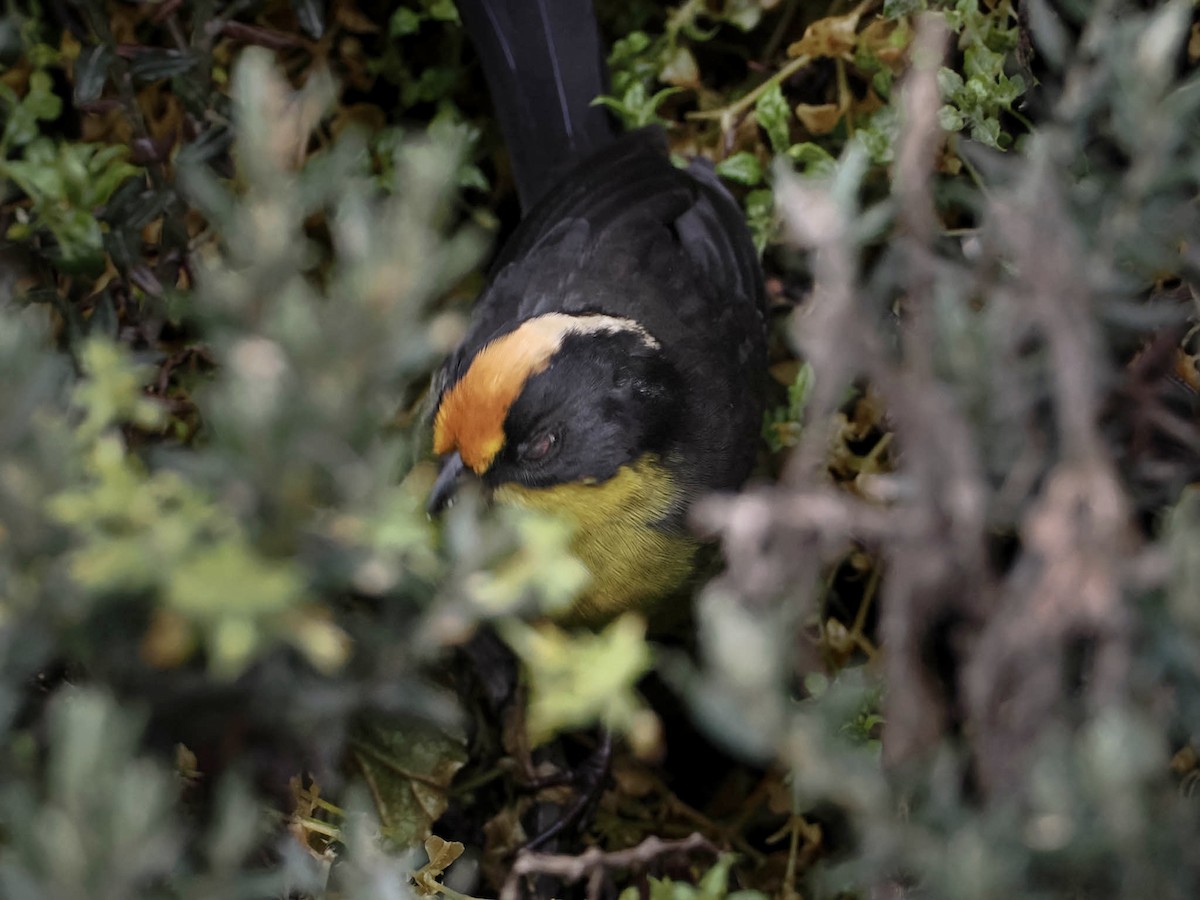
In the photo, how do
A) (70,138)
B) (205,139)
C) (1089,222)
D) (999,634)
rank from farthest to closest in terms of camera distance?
1. (70,138)
2. (205,139)
3. (1089,222)
4. (999,634)

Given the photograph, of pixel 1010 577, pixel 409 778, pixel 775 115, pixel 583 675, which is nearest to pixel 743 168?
pixel 775 115

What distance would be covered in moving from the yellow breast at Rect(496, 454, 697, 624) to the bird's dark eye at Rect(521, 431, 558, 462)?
0.08 meters

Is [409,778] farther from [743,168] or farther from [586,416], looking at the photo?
[743,168]

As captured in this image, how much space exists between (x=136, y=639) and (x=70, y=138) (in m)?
2.27

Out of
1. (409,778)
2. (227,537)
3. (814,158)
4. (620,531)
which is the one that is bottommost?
(409,778)

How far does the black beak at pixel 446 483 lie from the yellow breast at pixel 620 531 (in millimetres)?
105

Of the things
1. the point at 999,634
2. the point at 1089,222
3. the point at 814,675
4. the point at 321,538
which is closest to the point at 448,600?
the point at 321,538

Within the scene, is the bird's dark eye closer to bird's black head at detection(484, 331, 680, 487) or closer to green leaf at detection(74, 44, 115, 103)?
bird's black head at detection(484, 331, 680, 487)

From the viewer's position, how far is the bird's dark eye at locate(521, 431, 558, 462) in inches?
101

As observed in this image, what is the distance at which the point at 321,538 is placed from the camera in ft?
3.46

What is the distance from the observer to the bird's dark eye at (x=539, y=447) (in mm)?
2574

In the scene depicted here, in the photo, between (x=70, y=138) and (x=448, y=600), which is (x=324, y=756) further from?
(x=70, y=138)

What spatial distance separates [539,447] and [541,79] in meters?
1.01

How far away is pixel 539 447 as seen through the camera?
258cm
